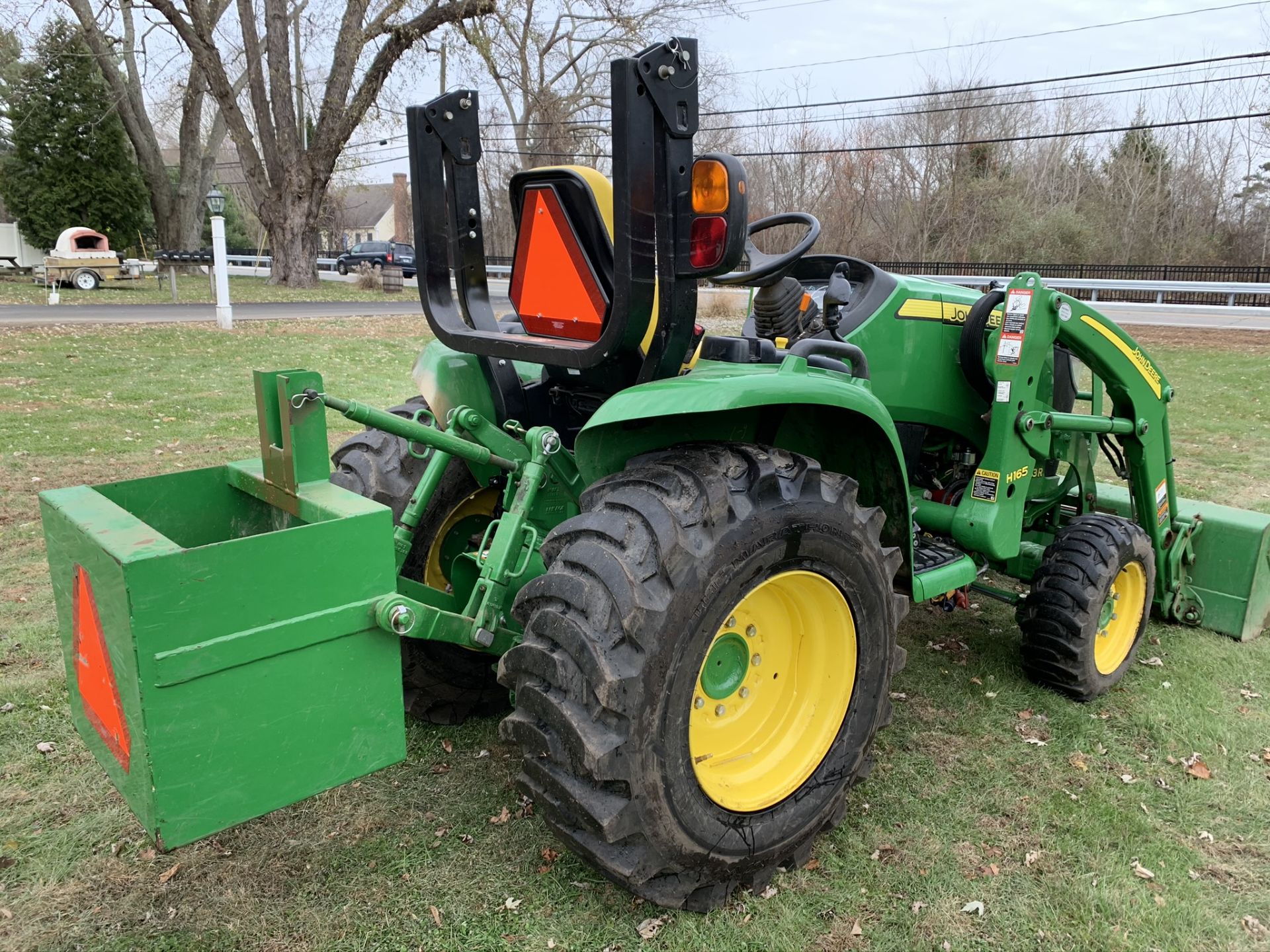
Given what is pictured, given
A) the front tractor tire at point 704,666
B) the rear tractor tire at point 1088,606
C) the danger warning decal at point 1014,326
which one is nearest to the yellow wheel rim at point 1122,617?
the rear tractor tire at point 1088,606

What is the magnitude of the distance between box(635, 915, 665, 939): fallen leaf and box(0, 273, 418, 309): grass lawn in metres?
20.3

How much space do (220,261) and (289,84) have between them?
8.46 metres

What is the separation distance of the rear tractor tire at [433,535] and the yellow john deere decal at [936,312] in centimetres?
167

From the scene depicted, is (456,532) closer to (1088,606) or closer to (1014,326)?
(1014,326)

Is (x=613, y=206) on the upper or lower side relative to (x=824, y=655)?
upper

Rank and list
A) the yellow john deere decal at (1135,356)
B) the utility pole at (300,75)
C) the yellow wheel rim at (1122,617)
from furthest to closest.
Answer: the utility pole at (300,75), the yellow wheel rim at (1122,617), the yellow john deere decal at (1135,356)

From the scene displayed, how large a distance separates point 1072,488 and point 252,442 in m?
6.13

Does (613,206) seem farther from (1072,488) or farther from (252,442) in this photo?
(252,442)

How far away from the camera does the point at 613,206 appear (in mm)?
2178

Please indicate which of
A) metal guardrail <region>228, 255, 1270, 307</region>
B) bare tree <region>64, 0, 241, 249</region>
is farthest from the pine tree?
metal guardrail <region>228, 255, 1270, 307</region>

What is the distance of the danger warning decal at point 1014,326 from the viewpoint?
131 inches

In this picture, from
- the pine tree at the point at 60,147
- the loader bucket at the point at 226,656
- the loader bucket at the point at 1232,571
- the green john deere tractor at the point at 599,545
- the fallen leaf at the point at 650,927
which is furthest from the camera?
the pine tree at the point at 60,147

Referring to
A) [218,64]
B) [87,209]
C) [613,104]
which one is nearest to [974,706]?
[613,104]

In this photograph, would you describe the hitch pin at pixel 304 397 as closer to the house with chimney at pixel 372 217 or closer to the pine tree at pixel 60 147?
the pine tree at pixel 60 147
